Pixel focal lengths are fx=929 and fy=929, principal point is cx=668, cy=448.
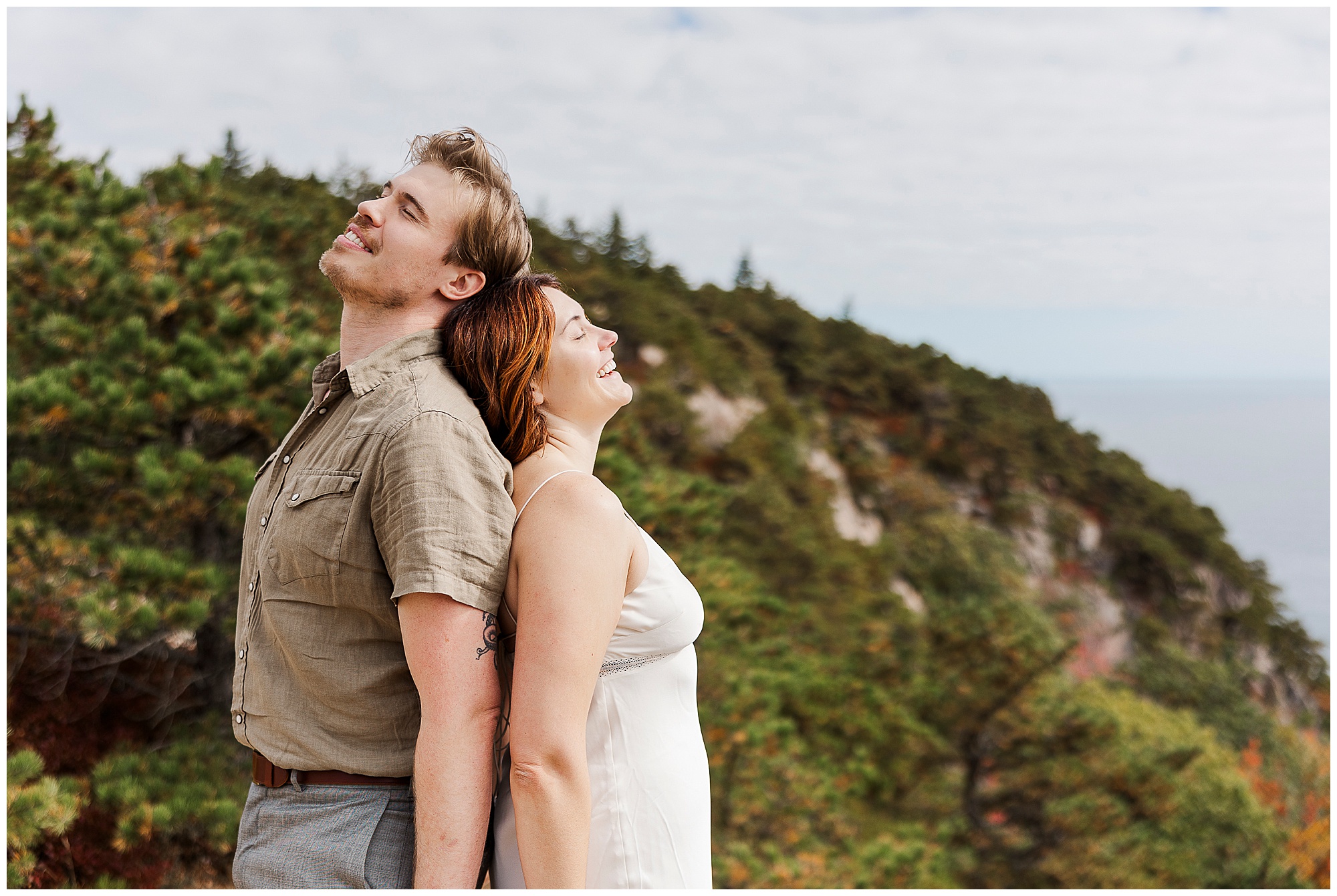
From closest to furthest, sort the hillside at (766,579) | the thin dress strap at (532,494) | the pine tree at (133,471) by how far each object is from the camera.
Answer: the thin dress strap at (532,494)
the pine tree at (133,471)
the hillside at (766,579)

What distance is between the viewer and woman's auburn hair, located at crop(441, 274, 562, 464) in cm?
137

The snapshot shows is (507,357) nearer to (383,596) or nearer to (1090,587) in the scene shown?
(383,596)

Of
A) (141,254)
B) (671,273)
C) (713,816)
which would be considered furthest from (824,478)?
(141,254)

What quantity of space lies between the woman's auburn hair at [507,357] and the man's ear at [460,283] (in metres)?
0.03

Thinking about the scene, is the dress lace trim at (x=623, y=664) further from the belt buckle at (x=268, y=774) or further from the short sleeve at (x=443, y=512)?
the belt buckle at (x=268, y=774)

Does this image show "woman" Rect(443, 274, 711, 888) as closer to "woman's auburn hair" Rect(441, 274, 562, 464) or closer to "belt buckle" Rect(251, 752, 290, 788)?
"woman's auburn hair" Rect(441, 274, 562, 464)

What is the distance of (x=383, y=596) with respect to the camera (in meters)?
1.26

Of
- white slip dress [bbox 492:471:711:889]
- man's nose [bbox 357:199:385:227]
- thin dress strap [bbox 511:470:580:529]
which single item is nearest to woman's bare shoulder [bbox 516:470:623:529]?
thin dress strap [bbox 511:470:580:529]

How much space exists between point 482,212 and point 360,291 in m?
0.23

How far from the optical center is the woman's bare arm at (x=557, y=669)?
3.92ft

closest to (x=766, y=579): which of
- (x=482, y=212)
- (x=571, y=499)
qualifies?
(x=482, y=212)

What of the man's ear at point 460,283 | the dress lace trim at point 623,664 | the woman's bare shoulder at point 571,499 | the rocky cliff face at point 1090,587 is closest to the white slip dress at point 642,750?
the dress lace trim at point 623,664

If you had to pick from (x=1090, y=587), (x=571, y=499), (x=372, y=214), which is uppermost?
(x=372, y=214)

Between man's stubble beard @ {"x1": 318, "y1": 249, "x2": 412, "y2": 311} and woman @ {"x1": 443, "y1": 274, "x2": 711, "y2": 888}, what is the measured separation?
89 mm
